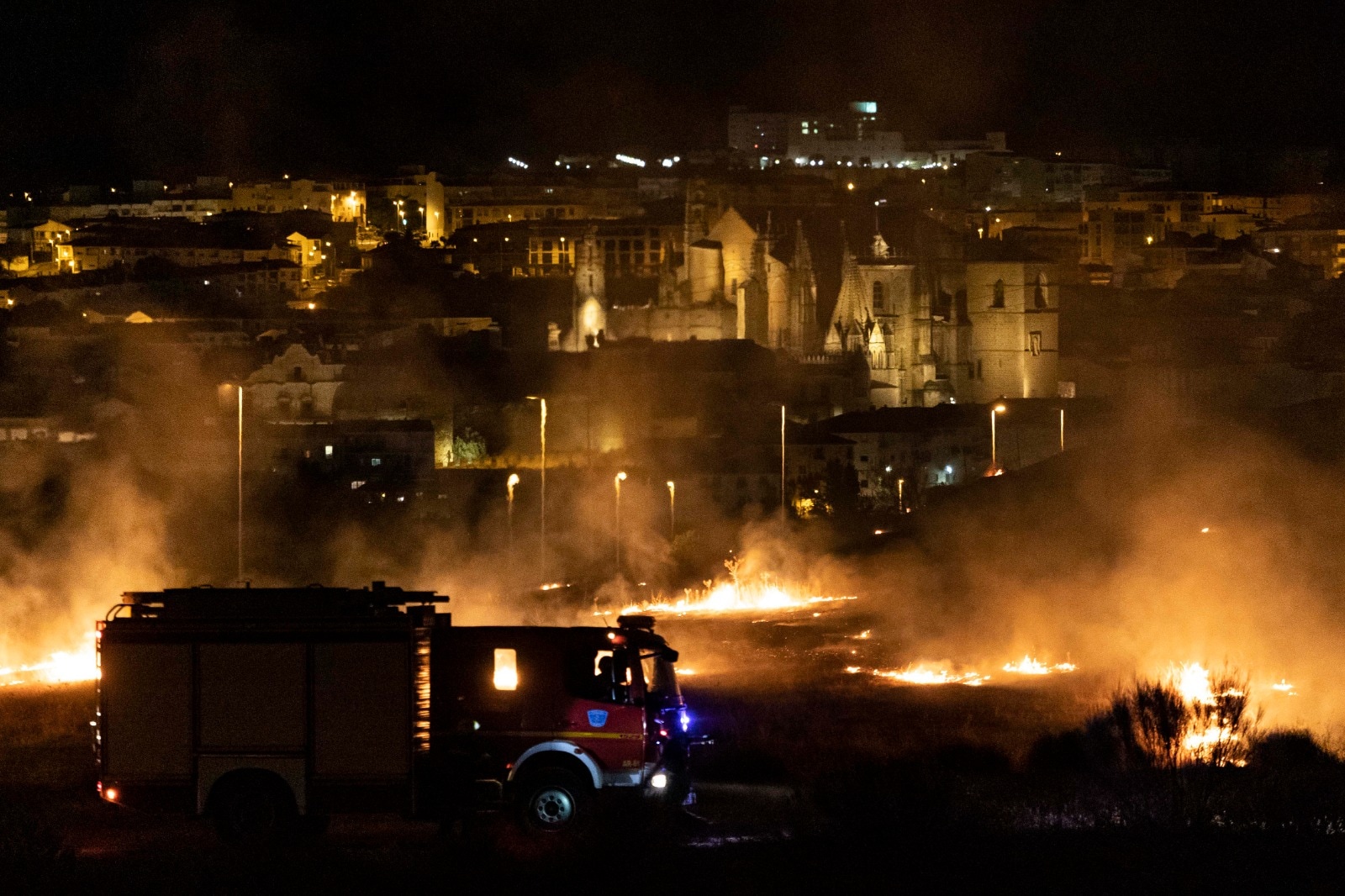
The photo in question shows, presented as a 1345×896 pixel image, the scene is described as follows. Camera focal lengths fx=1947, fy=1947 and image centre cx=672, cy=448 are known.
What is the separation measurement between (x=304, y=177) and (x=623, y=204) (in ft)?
56.2

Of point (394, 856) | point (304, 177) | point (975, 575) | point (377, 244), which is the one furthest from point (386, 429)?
point (304, 177)

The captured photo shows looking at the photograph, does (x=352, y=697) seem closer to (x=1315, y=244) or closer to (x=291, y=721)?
(x=291, y=721)

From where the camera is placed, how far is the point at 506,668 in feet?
49.8

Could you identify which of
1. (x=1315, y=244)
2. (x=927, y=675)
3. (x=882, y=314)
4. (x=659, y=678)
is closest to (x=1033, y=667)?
(x=927, y=675)

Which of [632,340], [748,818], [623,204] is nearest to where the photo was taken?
[748,818]

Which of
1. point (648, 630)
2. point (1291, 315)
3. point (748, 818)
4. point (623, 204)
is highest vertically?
point (623, 204)

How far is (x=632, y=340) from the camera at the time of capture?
67625 millimetres

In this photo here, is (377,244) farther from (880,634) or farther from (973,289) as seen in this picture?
(880,634)

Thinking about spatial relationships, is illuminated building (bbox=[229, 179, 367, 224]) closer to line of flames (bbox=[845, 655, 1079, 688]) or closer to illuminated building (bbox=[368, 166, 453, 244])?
illuminated building (bbox=[368, 166, 453, 244])

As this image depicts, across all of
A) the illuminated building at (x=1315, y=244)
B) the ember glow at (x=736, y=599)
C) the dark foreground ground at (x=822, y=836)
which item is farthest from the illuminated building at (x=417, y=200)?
the dark foreground ground at (x=822, y=836)

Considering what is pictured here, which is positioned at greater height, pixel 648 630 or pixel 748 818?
pixel 648 630

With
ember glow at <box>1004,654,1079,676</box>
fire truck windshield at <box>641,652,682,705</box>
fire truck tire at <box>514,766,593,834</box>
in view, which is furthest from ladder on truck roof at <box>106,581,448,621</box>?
ember glow at <box>1004,654,1079,676</box>

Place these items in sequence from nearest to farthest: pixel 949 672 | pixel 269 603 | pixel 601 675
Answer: pixel 269 603
pixel 601 675
pixel 949 672

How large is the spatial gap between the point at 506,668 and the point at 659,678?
136 cm
